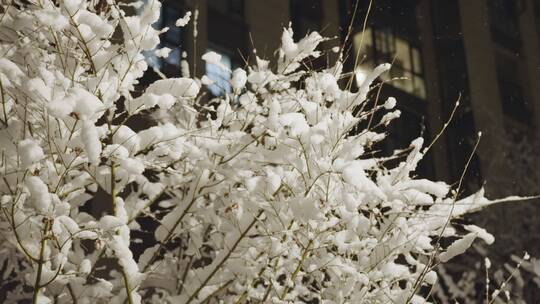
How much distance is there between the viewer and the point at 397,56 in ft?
68.6

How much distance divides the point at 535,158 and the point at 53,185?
623 inches

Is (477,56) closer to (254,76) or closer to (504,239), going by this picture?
(504,239)

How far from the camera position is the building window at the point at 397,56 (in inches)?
794

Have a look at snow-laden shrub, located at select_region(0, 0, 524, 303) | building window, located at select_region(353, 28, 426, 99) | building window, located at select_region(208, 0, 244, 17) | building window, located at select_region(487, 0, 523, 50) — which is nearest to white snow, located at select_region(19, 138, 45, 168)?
snow-laden shrub, located at select_region(0, 0, 524, 303)

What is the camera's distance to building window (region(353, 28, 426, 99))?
20.2 meters

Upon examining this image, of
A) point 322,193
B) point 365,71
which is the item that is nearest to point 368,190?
point 322,193

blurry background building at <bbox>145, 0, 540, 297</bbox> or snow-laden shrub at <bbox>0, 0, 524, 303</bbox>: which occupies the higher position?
snow-laden shrub at <bbox>0, 0, 524, 303</bbox>

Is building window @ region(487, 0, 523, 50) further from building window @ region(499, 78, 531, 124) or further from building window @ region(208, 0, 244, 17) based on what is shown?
building window @ region(208, 0, 244, 17)

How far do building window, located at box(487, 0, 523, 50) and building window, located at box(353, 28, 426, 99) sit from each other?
3235 mm

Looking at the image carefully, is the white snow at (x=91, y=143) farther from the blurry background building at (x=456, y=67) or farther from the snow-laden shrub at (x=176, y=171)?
the blurry background building at (x=456, y=67)

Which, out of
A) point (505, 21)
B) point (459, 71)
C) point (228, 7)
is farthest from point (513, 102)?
A: point (228, 7)

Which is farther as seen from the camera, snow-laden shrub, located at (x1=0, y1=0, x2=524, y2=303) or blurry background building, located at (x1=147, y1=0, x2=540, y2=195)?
blurry background building, located at (x1=147, y1=0, x2=540, y2=195)

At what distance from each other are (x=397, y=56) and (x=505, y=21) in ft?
17.0

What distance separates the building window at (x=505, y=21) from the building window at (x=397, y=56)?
3235mm
